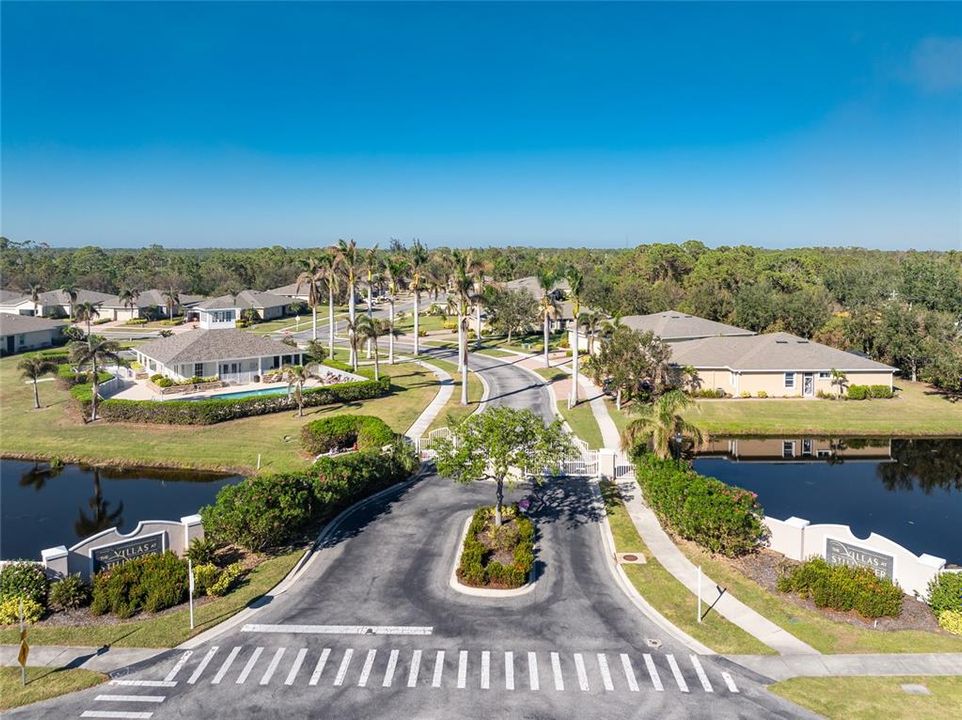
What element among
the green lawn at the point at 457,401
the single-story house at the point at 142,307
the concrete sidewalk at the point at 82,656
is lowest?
the concrete sidewalk at the point at 82,656

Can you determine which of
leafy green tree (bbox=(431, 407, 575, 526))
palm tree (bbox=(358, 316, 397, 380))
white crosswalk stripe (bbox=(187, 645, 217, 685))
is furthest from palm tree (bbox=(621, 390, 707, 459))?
palm tree (bbox=(358, 316, 397, 380))

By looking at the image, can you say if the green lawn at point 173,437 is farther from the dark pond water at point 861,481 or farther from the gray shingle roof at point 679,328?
the gray shingle roof at point 679,328

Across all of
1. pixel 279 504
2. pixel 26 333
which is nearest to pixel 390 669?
pixel 279 504

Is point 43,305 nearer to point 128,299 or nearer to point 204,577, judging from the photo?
point 128,299

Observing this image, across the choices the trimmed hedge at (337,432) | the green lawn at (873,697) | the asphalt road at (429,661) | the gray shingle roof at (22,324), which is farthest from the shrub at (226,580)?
the gray shingle roof at (22,324)

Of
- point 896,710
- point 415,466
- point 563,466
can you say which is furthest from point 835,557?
point 415,466

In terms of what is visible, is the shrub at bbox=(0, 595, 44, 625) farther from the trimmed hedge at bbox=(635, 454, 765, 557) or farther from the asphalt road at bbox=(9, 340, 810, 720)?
the trimmed hedge at bbox=(635, 454, 765, 557)
